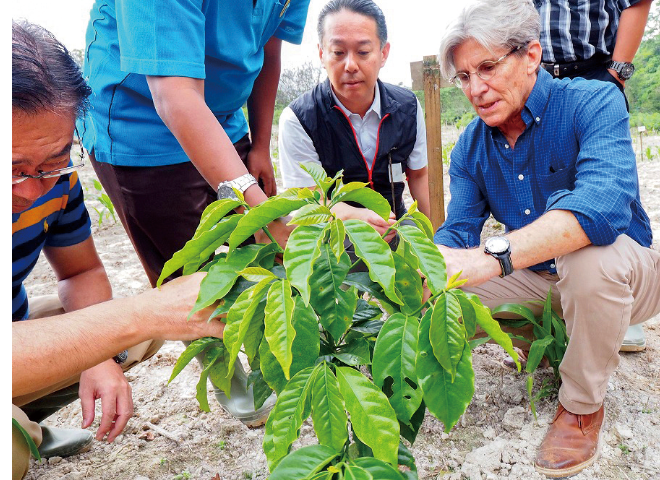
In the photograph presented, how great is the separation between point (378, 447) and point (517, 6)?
56.5 inches

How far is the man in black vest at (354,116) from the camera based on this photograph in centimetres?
212

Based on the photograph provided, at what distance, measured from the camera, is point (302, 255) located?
749 mm

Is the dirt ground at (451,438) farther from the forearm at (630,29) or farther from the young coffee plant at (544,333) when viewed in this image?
the forearm at (630,29)

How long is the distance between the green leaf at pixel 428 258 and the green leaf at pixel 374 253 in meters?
0.07

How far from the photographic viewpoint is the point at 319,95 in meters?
2.29

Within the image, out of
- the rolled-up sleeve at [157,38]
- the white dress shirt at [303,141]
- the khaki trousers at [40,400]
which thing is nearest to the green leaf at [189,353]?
the khaki trousers at [40,400]

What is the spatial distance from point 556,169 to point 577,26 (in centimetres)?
82

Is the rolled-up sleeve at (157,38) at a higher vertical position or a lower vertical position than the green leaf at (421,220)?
higher

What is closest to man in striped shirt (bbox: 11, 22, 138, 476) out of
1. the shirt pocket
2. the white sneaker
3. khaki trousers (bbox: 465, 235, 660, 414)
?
khaki trousers (bbox: 465, 235, 660, 414)

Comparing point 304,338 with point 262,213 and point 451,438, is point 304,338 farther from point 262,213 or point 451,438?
point 451,438

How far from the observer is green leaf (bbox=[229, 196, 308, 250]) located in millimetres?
801

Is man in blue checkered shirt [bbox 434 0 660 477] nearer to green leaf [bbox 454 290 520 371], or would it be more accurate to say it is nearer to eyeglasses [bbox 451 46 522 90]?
eyeglasses [bbox 451 46 522 90]

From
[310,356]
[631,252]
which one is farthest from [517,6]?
[310,356]

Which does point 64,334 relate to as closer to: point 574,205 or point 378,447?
point 378,447
